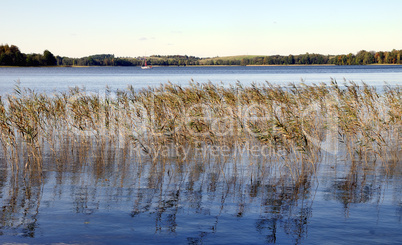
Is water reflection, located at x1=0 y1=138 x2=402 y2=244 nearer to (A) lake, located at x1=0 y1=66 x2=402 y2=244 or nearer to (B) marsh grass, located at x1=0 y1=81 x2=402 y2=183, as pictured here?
(A) lake, located at x1=0 y1=66 x2=402 y2=244

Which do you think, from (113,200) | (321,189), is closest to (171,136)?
(113,200)

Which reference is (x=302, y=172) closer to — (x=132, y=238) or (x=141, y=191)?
(x=141, y=191)

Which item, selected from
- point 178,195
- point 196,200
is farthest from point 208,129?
point 196,200

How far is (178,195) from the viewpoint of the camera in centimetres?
1227

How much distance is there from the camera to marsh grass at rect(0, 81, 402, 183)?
16.4m

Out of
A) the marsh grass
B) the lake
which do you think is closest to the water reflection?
the lake

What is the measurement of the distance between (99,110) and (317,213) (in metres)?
15.0

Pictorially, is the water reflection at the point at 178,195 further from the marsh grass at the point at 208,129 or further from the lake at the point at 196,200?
the marsh grass at the point at 208,129

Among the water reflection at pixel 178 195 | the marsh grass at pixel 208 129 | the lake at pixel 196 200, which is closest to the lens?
the lake at pixel 196 200

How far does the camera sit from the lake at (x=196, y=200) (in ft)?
30.8

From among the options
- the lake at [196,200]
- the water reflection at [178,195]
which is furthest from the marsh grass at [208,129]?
the water reflection at [178,195]

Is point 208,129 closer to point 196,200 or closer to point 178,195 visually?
point 178,195

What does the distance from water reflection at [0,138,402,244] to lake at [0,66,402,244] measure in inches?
1.2

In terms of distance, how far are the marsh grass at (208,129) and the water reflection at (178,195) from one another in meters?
0.61
